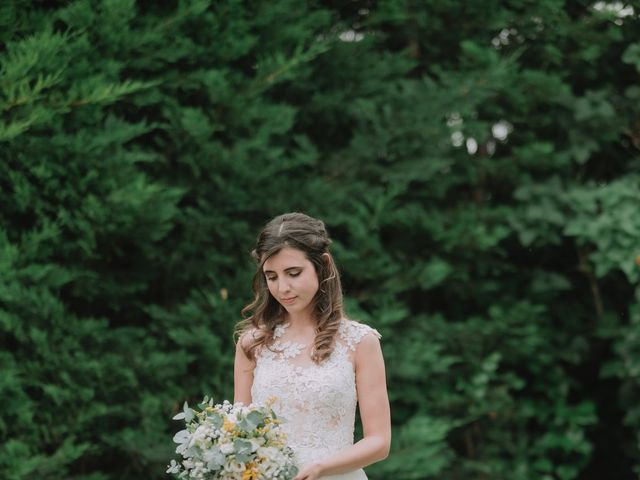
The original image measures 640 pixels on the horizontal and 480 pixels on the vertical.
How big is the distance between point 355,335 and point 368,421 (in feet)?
0.95

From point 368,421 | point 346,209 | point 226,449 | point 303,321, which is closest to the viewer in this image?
point 226,449

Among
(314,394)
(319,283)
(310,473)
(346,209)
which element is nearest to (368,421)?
(314,394)

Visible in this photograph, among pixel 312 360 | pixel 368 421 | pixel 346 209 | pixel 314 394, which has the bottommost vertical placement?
pixel 368 421

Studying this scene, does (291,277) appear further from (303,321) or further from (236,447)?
(236,447)

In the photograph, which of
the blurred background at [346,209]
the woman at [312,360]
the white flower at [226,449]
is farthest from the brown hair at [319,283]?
the blurred background at [346,209]

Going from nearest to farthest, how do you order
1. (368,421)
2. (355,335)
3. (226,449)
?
1. (226,449)
2. (368,421)
3. (355,335)

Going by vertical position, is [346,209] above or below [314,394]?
above

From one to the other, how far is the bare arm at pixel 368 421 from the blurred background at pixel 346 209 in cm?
178

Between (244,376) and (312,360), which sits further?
(244,376)

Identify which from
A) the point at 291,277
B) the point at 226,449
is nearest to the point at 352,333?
the point at 291,277

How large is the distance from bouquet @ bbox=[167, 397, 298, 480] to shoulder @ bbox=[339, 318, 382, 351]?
43 centimetres

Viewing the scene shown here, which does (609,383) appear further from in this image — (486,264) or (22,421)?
(22,421)

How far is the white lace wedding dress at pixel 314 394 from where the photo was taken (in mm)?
3031

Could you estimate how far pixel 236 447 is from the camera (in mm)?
2633
